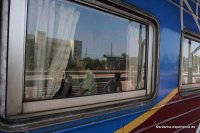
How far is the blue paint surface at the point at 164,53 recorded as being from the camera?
7.52ft

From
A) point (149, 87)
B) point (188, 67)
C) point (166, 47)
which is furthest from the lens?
point (188, 67)

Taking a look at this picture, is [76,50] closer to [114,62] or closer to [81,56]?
[81,56]

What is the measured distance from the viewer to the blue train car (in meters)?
1.67

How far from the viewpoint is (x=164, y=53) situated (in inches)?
123

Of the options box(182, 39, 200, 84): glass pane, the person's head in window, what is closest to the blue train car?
the person's head in window

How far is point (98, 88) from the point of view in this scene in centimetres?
237

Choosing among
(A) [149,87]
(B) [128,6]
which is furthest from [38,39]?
(A) [149,87]

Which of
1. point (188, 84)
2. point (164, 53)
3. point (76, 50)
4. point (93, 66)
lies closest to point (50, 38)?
point (76, 50)

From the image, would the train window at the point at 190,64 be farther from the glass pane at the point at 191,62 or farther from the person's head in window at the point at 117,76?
the person's head in window at the point at 117,76

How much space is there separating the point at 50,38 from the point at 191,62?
250 cm

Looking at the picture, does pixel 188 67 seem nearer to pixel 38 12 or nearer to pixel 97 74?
pixel 97 74

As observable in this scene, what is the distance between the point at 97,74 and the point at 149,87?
0.71 meters

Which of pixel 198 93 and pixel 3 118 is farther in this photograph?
pixel 198 93

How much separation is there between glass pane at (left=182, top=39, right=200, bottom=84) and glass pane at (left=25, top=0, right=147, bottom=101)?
106 cm
